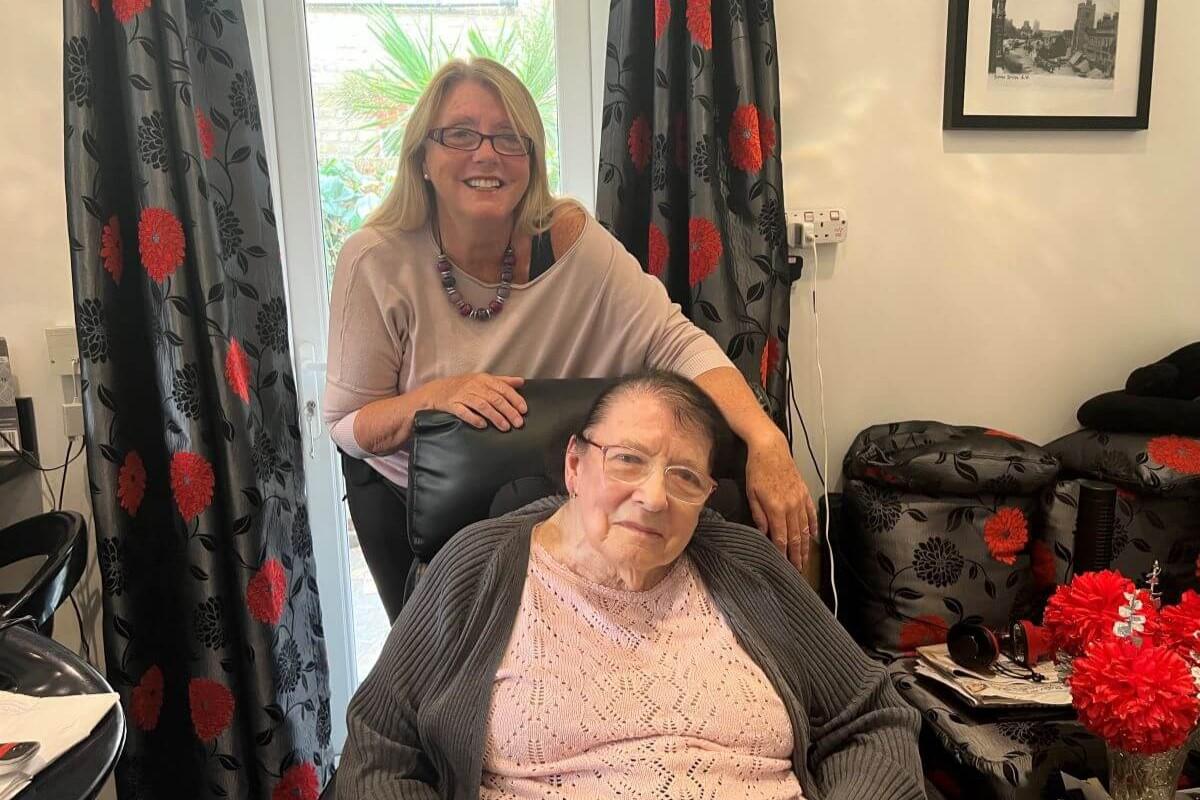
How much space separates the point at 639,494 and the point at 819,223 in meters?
1.14

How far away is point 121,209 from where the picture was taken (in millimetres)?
1639

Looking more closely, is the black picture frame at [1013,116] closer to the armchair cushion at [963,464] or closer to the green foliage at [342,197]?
the armchair cushion at [963,464]

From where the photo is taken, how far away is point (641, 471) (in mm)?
1114

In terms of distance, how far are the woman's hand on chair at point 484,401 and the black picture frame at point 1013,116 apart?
1346mm

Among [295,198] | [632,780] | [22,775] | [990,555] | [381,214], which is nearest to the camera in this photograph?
[22,775]

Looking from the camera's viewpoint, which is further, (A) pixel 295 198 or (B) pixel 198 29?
(A) pixel 295 198

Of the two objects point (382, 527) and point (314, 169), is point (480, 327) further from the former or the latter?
point (314, 169)

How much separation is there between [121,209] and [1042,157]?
2101 millimetres

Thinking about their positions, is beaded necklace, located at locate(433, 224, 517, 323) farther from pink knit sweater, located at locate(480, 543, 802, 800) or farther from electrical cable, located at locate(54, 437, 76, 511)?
electrical cable, located at locate(54, 437, 76, 511)

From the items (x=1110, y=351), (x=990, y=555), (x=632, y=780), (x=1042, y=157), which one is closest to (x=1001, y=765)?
(x=990, y=555)

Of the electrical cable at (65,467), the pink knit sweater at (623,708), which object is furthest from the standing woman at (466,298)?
the electrical cable at (65,467)

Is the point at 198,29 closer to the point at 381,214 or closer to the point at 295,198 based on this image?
the point at 295,198

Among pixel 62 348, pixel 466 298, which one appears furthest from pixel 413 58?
pixel 62 348

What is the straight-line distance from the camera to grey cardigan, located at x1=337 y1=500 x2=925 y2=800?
1075 mm
